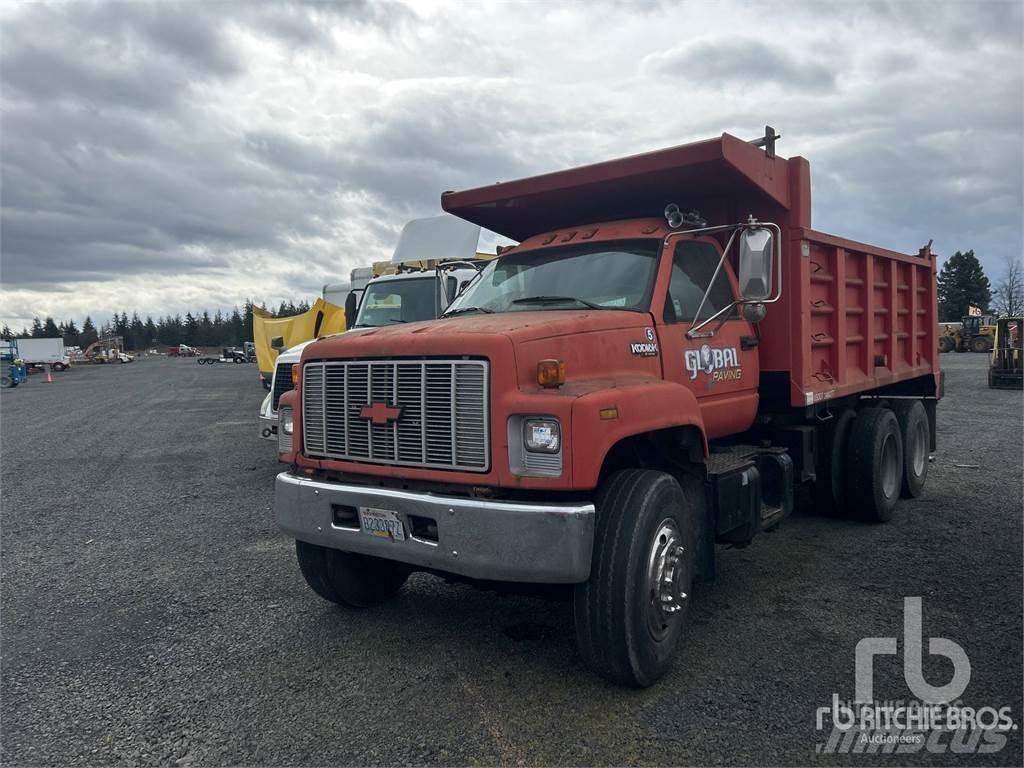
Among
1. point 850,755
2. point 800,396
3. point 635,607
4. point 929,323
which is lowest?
point 850,755

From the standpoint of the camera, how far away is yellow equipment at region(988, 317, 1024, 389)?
867 inches

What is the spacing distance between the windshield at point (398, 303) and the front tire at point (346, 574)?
214 inches

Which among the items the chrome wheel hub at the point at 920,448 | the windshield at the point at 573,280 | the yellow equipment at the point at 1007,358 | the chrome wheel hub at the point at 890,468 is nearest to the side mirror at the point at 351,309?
the windshield at the point at 573,280

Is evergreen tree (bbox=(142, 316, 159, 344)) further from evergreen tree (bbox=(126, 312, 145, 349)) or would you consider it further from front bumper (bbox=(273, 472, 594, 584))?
front bumper (bbox=(273, 472, 594, 584))

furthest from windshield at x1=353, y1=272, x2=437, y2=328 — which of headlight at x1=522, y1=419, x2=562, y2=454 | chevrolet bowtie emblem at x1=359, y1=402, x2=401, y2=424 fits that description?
headlight at x1=522, y1=419, x2=562, y2=454

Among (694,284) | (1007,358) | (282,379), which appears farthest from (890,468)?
(1007,358)

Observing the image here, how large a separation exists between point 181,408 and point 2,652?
1788 centimetres

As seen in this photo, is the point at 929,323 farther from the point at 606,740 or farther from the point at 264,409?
the point at 264,409

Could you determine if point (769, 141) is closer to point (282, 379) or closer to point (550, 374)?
point (550, 374)

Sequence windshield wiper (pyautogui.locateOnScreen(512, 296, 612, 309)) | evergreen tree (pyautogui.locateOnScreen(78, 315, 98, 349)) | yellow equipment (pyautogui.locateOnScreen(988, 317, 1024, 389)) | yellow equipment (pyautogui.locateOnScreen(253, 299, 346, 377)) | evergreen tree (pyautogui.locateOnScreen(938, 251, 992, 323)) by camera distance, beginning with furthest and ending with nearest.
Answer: evergreen tree (pyautogui.locateOnScreen(78, 315, 98, 349)) < evergreen tree (pyautogui.locateOnScreen(938, 251, 992, 323)) < yellow equipment (pyautogui.locateOnScreen(988, 317, 1024, 389)) < yellow equipment (pyautogui.locateOnScreen(253, 299, 346, 377)) < windshield wiper (pyautogui.locateOnScreen(512, 296, 612, 309))

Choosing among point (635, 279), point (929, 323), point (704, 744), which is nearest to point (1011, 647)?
point (704, 744)

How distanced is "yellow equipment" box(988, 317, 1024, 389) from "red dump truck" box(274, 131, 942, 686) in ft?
61.6

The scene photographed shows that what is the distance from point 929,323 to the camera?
8.80 metres

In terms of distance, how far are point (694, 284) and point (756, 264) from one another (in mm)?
457
